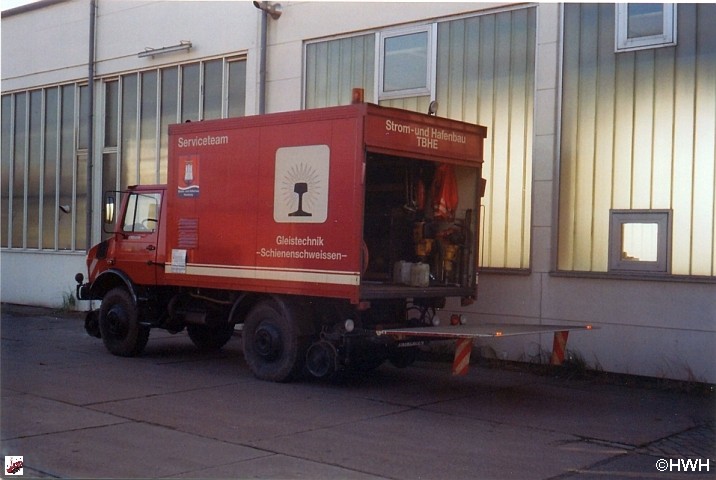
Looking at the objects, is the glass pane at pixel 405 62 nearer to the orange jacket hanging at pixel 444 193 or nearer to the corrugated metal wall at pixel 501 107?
the corrugated metal wall at pixel 501 107

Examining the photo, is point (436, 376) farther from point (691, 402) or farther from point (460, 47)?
point (460, 47)

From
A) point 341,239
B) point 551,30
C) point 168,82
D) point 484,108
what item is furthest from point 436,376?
point 168,82

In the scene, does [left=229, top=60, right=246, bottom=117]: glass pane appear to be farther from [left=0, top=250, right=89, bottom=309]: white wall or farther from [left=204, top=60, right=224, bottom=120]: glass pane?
[left=0, top=250, right=89, bottom=309]: white wall

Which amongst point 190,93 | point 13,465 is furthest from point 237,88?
point 13,465

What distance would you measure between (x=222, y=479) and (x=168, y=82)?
43.5ft

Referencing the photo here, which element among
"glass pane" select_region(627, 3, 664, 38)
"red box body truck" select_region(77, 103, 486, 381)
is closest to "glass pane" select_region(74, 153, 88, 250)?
"red box body truck" select_region(77, 103, 486, 381)

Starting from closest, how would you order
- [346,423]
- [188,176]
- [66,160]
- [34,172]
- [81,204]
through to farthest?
[346,423]
[188,176]
[81,204]
[66,160]
[34,172]

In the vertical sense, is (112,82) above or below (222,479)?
above

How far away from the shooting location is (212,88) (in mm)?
17688

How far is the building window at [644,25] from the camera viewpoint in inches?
451

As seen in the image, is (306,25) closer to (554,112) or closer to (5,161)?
(554,112)

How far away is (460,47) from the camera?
13656mm

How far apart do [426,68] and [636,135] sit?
3.74m

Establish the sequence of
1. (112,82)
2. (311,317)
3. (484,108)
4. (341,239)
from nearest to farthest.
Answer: (341,239) → (311,317) → (484,108) → (112,82)
